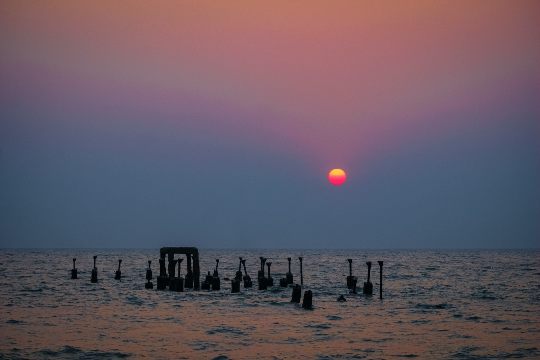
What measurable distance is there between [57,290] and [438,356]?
33735 millimetres

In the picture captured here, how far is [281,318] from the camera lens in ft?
105

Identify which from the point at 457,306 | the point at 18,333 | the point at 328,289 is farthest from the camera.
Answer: the point at 328,289

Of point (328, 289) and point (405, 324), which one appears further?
point (328, 289)

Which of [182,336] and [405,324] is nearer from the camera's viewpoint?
[182,336]

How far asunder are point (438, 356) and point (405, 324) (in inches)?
315

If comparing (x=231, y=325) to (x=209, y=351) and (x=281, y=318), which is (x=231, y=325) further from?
(x=209, y=351)

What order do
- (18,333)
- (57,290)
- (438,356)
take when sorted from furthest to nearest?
(57,290) → (18,333) → (438,356)

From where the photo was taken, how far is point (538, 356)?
888 inches

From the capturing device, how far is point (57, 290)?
4828cm

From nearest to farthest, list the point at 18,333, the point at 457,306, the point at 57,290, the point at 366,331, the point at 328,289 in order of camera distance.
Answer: the point at 18,333 → the point at 366,331 → the point at 457,306 → the point at 57,290 → the point at 328,289

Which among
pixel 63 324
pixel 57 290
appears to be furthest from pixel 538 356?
pixel 57 290

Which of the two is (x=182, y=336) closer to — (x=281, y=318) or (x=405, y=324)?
(x=281, y=318)

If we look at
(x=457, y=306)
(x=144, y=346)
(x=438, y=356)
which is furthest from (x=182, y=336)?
(x=457, y=306)

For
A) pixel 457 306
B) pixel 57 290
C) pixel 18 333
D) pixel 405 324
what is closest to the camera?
pixel 18 333
